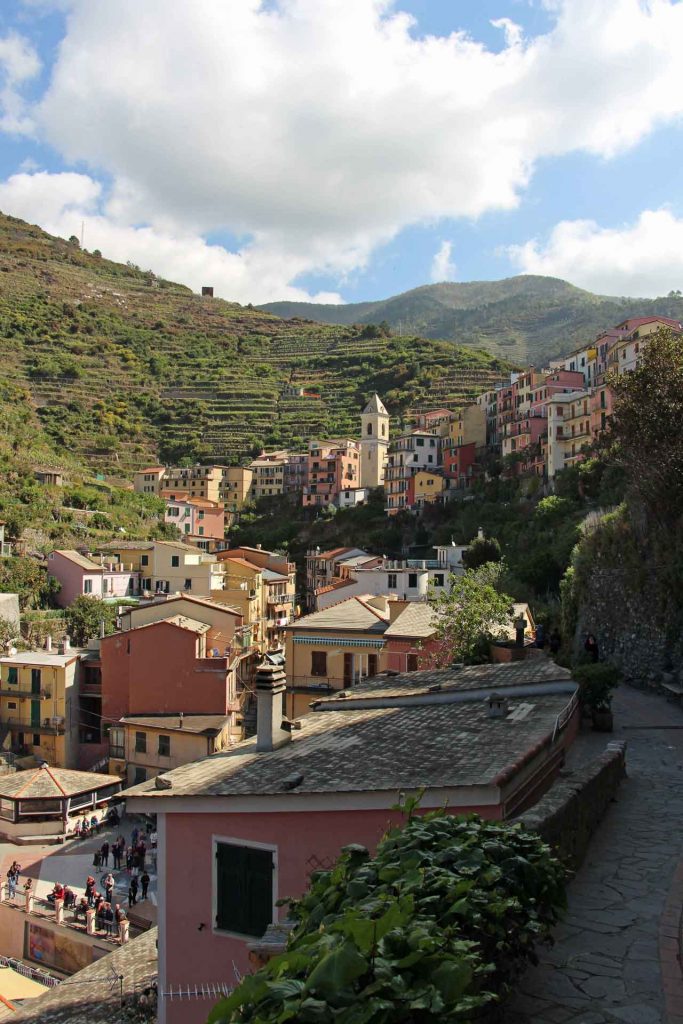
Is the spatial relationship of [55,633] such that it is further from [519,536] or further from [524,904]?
[524,904]

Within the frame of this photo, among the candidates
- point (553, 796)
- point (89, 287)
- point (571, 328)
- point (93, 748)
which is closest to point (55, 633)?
point (93, 748)

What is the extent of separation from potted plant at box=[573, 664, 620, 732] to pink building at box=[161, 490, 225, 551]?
57.9m

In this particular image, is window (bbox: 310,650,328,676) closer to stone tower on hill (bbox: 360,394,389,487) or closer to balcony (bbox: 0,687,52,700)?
balcony (bbox: 0,687,52,700)

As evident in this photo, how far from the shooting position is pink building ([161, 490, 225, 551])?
243ft

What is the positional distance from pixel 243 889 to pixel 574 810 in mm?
3881

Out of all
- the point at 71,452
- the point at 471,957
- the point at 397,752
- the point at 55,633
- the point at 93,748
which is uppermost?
the point at 71,452

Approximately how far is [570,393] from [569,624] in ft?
143

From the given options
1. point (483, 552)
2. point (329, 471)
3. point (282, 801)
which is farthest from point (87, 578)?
point (282, 801)

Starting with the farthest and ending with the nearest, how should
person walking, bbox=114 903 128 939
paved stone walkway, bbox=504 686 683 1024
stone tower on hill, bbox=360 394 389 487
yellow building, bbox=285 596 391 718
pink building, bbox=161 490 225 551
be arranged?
1. stone tower on hill, bbox=360 394 389 487
2. pink building, bbox=161 490 225 551
3. yellow building, bbox=285 596 391 718
4. person walking, bbox=114 903 128 939
5. paved stone walkway, bbox=504 686 683 1024

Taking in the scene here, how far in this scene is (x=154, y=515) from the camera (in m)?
73.4

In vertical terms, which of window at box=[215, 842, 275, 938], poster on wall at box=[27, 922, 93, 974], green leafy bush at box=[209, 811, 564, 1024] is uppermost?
green leafy bush at box=[209, 811, 564, 1024]

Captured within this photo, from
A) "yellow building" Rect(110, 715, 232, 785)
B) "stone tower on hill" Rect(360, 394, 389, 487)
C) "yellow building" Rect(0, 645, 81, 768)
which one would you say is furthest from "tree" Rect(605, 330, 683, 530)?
"stone tower on hill" Rect(360, 394, 389, 487)

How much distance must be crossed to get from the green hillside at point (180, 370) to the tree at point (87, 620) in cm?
4681

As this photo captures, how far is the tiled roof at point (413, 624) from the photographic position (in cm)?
2293
